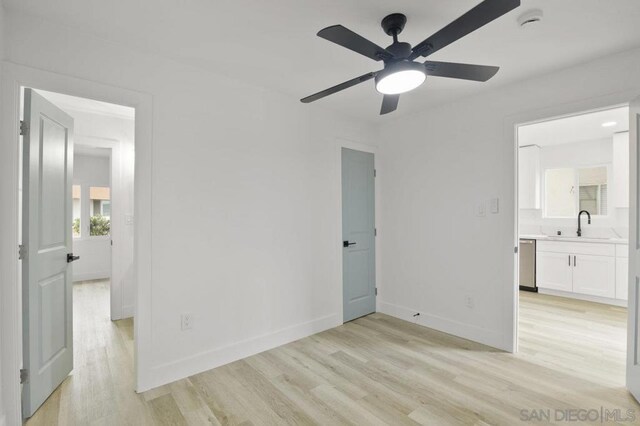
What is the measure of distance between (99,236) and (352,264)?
18.5ft

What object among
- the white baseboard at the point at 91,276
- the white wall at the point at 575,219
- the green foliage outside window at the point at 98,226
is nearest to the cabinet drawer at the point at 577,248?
the white wall at the point at 575,219

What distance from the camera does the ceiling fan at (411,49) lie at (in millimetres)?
1350

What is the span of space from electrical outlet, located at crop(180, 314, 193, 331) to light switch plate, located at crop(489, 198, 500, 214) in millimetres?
2958

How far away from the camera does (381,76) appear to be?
1.76 metres

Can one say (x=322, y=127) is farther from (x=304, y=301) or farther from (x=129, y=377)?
(x=129, y=377)

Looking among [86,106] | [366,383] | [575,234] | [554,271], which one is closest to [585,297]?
[554,271]

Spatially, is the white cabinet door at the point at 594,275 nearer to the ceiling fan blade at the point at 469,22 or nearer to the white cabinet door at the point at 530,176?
the white cabinet door at the point at 530,176

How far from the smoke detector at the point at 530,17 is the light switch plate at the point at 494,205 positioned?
5.16 feet

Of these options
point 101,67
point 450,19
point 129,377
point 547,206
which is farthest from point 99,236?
point 547,206

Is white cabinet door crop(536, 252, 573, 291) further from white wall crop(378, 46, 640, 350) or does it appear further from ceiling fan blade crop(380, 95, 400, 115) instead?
ceiling fan blade crop(380, 95, 400, 115)

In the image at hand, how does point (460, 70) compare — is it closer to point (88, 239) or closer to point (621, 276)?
point (621, 276)

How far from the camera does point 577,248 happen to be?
454 cm

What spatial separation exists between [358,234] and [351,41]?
8.63ft

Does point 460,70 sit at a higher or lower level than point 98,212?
higher
